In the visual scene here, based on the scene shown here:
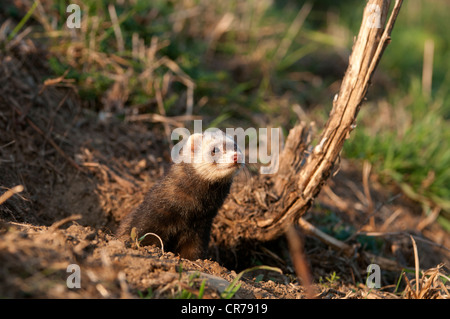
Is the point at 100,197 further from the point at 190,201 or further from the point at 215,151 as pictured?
the point at 215,151

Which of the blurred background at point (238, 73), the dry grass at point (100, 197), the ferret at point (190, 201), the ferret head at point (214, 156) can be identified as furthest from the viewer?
the blurred background at point (238, 73)

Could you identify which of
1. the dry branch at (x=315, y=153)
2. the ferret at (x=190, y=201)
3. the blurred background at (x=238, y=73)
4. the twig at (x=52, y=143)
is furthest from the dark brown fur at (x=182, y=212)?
the blurred background at (x=238, y=73)

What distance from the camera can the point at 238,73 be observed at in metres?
7.73

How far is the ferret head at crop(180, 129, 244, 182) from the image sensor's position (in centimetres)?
390

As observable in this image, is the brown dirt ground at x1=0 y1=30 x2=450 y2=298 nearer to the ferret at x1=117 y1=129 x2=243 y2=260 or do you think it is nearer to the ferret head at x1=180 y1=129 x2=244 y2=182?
the ferret at x1=117 y1=129 x2=243 y2=260

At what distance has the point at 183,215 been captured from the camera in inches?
161

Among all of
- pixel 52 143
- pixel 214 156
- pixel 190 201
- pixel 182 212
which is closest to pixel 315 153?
pixel 214 156

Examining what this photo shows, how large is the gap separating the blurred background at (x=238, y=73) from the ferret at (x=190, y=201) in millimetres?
1740

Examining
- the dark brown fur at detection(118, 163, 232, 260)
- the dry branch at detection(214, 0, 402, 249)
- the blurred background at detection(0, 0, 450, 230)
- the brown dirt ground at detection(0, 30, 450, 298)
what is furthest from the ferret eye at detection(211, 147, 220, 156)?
the blurred background at detection(0, 0, 450, 230)

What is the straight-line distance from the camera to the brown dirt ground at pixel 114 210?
2.85 m

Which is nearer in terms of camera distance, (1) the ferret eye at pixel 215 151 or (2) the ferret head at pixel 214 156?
(2) the ferret head at pixel 214 156

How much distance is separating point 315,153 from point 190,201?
3.86ft

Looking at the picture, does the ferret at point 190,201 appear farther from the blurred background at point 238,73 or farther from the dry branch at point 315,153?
the blurred background at point 238,73
